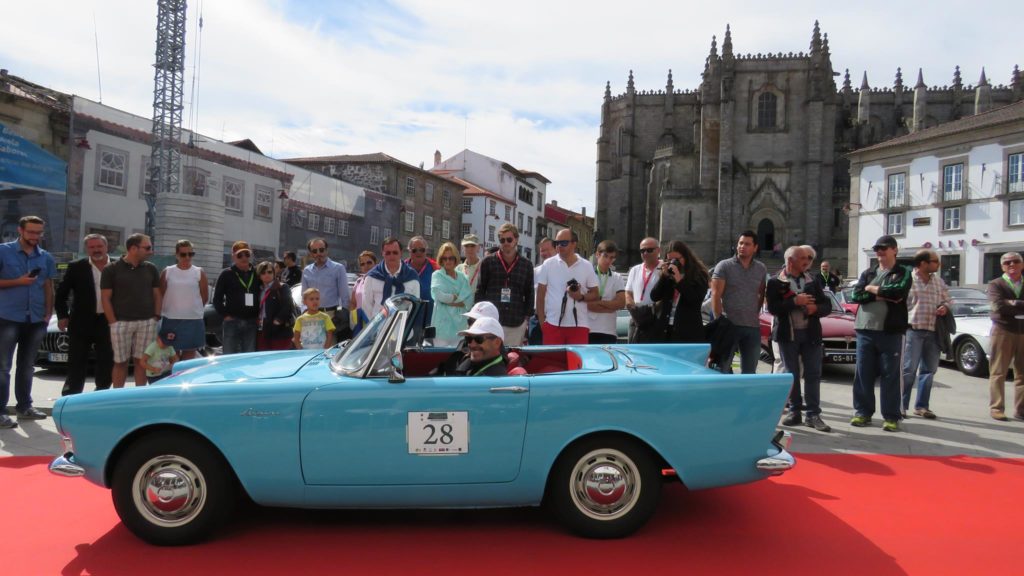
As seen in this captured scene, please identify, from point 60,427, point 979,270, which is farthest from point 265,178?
point 979,270

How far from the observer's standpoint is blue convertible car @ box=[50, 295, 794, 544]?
3496 millimetres

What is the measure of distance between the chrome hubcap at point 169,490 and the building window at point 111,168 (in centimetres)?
2542

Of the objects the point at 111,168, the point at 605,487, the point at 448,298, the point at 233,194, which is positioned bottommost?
the point at 605,487

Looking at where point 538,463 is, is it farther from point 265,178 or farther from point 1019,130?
point 1019,130

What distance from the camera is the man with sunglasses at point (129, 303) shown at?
6.53 metres

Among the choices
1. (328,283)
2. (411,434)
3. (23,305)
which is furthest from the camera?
(328,283)

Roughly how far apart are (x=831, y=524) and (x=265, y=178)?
3353 cm

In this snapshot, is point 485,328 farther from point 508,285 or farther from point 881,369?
point 881,369

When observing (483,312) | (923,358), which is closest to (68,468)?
(483,312)

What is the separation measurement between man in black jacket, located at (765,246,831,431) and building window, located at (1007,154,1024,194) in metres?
34.2

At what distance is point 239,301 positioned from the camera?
733 centimetres

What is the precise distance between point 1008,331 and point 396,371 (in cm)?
723

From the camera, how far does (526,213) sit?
68.4 m

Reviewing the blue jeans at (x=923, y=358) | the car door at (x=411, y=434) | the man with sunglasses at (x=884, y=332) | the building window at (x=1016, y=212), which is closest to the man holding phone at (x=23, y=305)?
the car door at (x=411, y=434)
